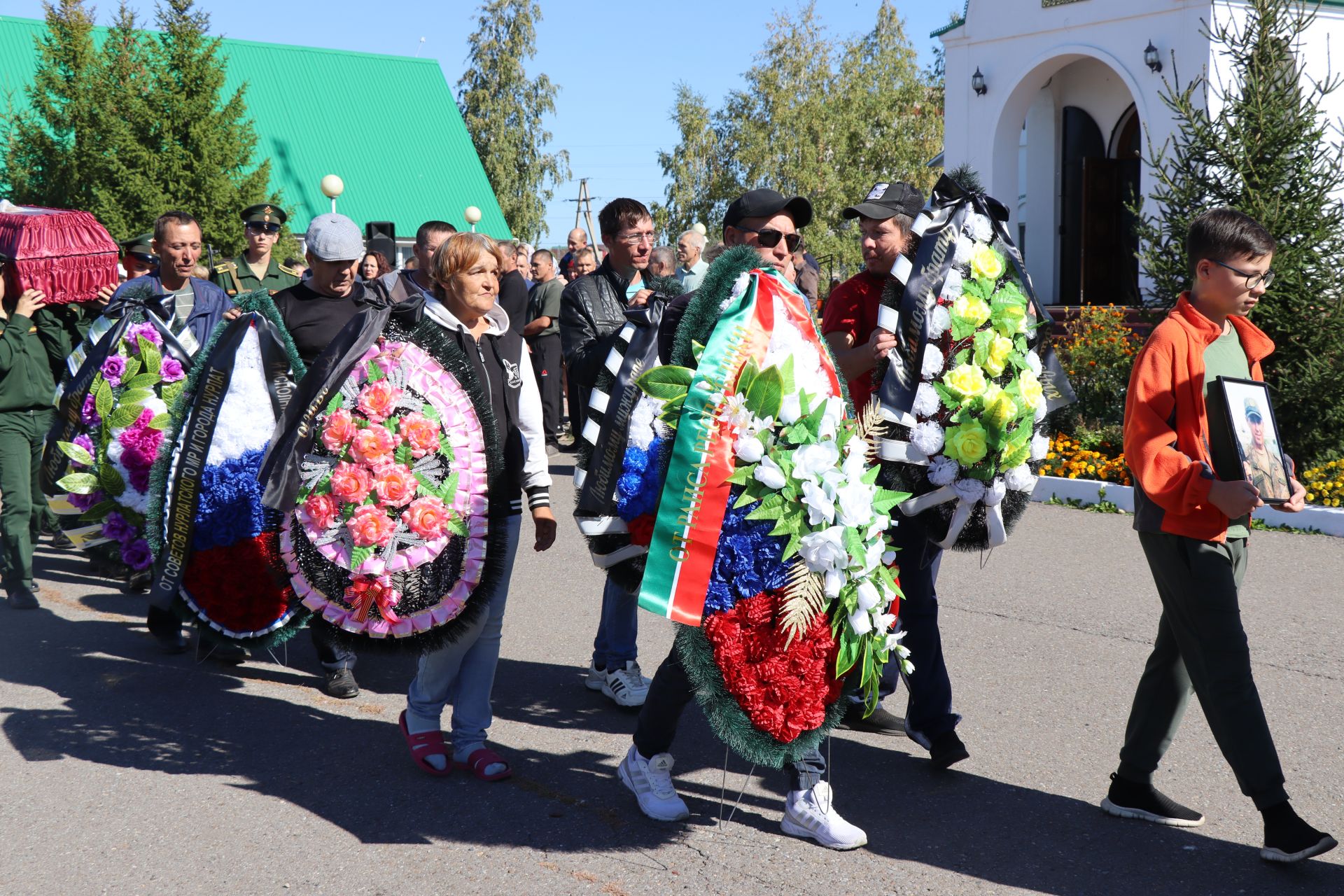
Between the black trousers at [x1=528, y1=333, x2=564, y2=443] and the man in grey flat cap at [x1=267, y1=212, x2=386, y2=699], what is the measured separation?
669cm

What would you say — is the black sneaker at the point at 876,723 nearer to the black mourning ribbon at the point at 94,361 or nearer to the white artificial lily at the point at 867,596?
the white artificial lily at the point at 867,596

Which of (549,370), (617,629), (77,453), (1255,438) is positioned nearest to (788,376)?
(1255,438)

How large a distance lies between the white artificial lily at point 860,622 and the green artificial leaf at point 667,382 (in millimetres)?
830

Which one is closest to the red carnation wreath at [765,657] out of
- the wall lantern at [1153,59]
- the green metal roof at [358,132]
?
the wall lantern at [1153,59]

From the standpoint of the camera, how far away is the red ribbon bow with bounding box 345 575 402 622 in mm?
4188

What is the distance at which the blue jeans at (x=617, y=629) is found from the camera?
5.30m

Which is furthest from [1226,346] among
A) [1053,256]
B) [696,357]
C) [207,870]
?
[1053,256]

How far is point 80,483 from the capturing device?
6738 mm

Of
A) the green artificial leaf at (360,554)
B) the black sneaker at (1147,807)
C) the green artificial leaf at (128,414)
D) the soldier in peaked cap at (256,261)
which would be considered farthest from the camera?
the soldier in peaked cap at (256,261)

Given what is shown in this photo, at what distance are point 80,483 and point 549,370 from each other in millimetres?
6551

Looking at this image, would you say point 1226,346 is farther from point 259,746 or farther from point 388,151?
point 388,151

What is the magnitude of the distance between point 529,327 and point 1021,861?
924 cm

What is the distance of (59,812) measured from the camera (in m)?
4.34

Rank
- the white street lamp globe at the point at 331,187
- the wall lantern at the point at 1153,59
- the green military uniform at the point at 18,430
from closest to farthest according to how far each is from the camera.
A: the green military uniform at the point at 18,430 → the wall lantern at the point at 1153,59 → the white street lamp globe at the point at 331,187
